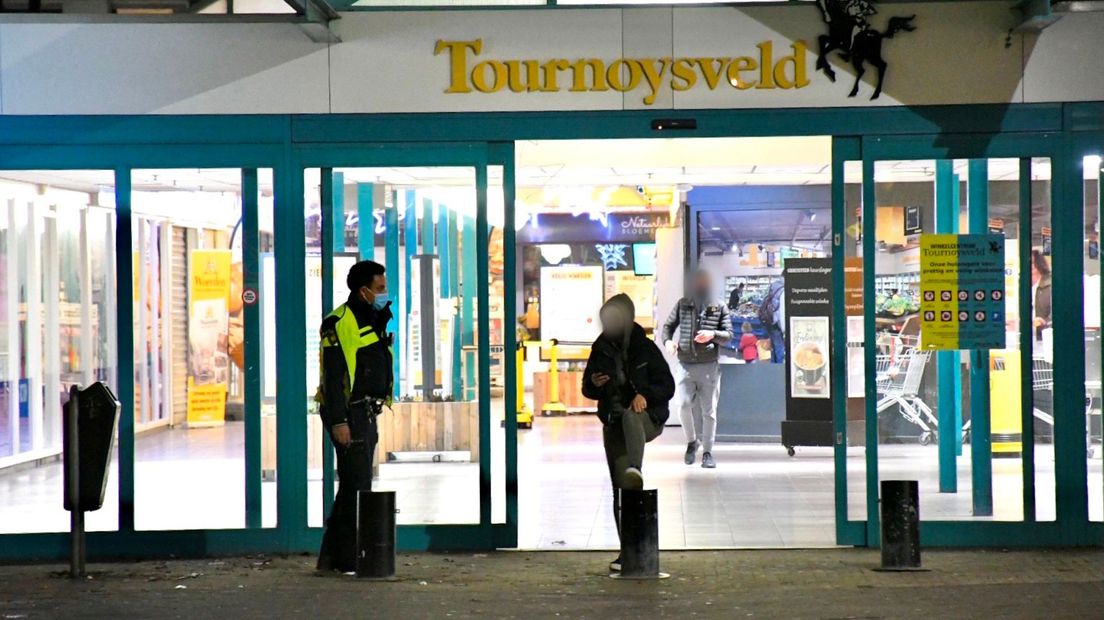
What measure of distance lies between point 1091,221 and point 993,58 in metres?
1.22

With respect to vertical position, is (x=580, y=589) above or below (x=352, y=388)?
below

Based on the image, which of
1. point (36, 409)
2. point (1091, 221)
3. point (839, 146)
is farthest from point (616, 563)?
point (36, 409)

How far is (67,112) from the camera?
9453 millimetres

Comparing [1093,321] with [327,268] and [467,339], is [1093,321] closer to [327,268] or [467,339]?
[467,339]

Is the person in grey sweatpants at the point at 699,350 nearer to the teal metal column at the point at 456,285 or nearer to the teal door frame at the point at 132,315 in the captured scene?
the teal metal column at the point at 456,285

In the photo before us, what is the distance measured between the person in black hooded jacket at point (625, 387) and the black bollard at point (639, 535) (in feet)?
0.73

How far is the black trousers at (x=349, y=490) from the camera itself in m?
8.51

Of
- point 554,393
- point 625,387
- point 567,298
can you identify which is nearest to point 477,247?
point 625,387

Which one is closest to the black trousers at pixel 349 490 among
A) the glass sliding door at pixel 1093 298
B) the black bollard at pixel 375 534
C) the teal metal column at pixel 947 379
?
the black bollard at pixel 375 534

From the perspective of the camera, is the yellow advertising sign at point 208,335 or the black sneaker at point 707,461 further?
the black sneaker at point 707,461

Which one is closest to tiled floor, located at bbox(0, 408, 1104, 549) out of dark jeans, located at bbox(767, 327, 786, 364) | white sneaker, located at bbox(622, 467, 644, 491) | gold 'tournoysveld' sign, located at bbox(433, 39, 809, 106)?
white sneaker, located at bbox(622, 467, 644, 491)

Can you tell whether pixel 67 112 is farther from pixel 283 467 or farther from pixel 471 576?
pixel 471 576

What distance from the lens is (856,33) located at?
9320 millimetres

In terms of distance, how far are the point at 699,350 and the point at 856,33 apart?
18.7 ft
